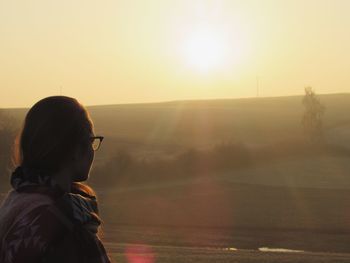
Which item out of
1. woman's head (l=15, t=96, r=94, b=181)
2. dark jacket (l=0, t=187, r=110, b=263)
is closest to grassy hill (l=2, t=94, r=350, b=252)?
woman's head (l=15, t=96, r=94, b=181)

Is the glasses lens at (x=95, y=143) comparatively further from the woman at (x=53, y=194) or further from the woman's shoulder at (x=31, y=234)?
the woman's shoulder at (x=31, y=234)

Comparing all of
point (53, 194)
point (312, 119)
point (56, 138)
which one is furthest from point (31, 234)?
point (312, 119)

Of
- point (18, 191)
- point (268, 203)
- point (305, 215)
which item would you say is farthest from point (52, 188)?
point (268, 203)

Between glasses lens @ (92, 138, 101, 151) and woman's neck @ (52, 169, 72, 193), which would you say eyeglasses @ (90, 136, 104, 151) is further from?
woman's neck @ (52, 169, 72, 193)

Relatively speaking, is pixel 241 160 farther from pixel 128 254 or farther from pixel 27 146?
pixel 27 146

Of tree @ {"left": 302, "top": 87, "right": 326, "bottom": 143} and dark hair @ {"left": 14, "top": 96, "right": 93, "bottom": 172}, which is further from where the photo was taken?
tree @ {"left": 302, "top": 87, "right": 326, "bottom": 143}

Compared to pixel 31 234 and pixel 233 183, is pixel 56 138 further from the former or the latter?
pixel 233 183

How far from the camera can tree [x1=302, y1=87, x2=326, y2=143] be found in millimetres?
71125

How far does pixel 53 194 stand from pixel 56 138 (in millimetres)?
245

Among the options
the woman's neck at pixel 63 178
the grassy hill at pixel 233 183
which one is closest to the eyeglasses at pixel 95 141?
the woman's neck at pixel 63 178

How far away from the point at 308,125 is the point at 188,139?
12231mm

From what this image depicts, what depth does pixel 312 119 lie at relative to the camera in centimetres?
7388

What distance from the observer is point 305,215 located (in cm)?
3512

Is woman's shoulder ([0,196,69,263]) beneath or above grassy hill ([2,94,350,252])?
above
